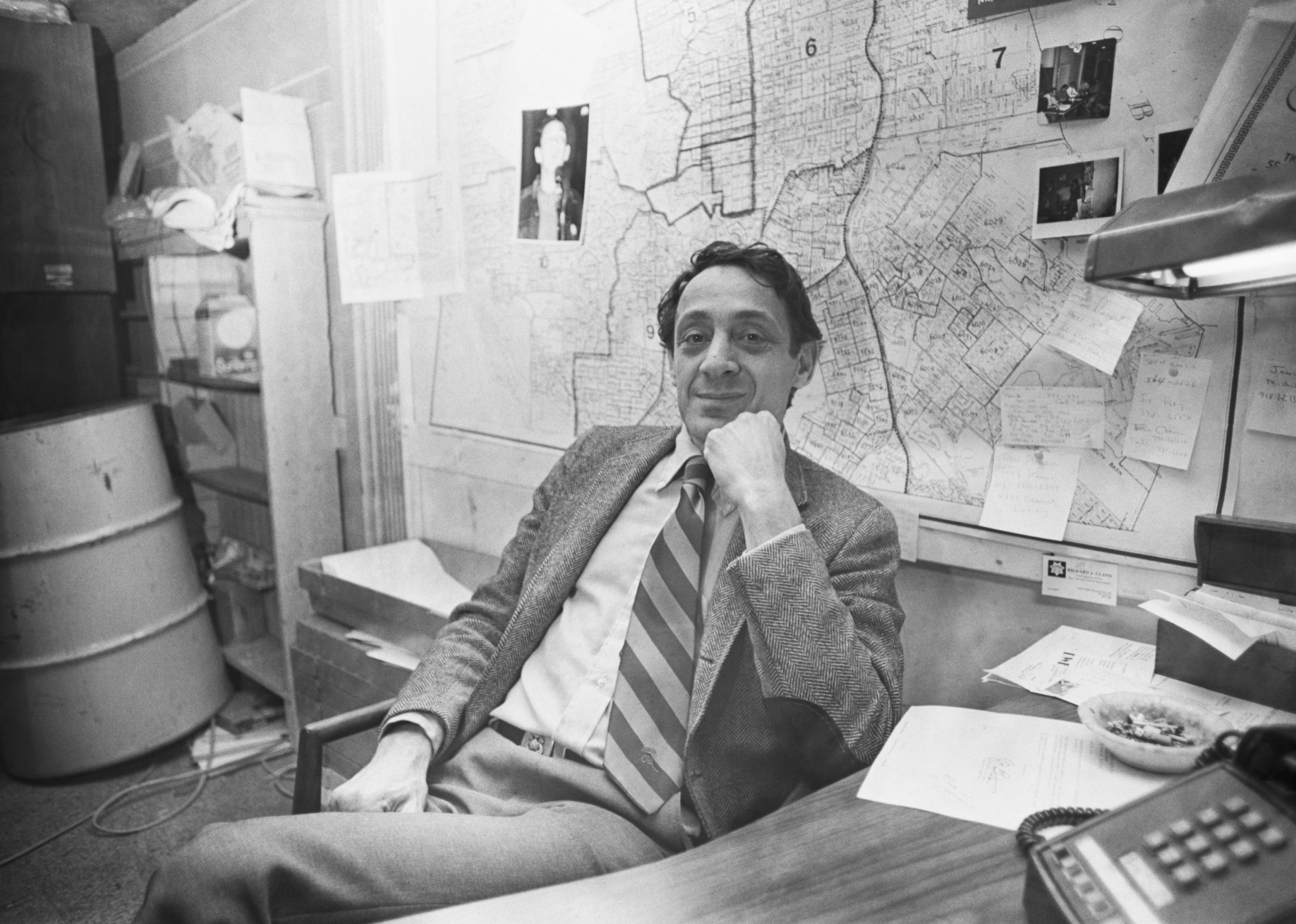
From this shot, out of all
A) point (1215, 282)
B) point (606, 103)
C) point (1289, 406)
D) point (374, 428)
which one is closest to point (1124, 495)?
point (1289, 406)

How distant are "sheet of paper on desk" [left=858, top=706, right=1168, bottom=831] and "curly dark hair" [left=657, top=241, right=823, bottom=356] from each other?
2.43 feet

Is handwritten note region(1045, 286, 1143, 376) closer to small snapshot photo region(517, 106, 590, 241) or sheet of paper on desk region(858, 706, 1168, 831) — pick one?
sheet of paper on desk region(858, 706, 1168, 831)

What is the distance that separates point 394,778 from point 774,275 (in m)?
1.05

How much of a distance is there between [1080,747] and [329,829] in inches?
34.5

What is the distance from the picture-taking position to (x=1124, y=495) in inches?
52.6

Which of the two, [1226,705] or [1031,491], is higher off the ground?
→ [1031,491]

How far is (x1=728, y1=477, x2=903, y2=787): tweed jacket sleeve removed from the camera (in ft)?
3.47

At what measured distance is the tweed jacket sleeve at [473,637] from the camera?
1.36m

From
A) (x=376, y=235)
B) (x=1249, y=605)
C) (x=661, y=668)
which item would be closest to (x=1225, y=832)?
(x=1249, y=605)

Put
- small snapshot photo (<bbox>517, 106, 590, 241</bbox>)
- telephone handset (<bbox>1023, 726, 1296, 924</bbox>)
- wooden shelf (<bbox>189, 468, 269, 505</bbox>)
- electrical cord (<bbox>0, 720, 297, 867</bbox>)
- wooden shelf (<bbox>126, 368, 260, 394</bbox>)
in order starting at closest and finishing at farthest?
telephone handset (<bbox>1023, 726, 1296, 924</bbox>) → small snapshot photo (<bbox>517, 106, 590, 241</bbox>) → electrical cord (<bbox>0, 720, 297, 867</bbox>) → wooden shelf (<bbox>126, 368, 260, 394</bbox>) → wooden shelf (<bbox>189, 468, 269, 505</bbox>)

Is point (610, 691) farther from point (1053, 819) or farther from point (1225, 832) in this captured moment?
point (1225, 832)

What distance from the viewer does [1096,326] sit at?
133 centimetres

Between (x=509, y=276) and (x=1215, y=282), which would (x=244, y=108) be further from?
(x=1215, y=282)

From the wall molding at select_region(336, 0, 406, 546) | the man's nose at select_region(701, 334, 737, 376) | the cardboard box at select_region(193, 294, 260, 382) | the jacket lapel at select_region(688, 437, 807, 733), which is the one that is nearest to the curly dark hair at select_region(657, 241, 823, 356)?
the man's nose at select_region(701, 334, 737, 376)
